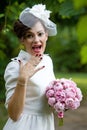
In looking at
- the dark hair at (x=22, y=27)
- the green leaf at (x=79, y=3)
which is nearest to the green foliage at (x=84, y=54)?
the green leaf at (x=79, y=3)

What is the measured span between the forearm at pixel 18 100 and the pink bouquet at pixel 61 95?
232 millimetres

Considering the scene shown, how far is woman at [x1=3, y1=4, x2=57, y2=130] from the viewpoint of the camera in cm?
310

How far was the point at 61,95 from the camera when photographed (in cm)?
320

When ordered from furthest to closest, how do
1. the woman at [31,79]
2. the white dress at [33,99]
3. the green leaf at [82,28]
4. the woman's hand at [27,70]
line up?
the white dress at [33,99] → the woman at [31,79] → the woman's hand at [27,70] → the green leaf at [82,28]

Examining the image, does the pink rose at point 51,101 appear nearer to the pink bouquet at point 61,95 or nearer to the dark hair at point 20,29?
the pink bouquet at point 61,95

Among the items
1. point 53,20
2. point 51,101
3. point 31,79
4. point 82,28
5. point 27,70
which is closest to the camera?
point 82,28

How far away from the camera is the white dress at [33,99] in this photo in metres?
3.21

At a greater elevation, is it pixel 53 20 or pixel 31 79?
pixel 53 20

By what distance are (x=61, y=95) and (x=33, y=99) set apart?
0.21m

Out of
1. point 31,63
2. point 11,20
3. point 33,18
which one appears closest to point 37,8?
point 33,18

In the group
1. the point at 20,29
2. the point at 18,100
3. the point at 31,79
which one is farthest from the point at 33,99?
the point at 20,29

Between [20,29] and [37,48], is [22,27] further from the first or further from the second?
[37,48]

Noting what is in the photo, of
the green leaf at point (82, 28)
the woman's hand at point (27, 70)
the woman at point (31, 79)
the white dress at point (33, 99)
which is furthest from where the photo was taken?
the white dress at point (33, 99)

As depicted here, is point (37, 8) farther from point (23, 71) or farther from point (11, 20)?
point (11, 20)
